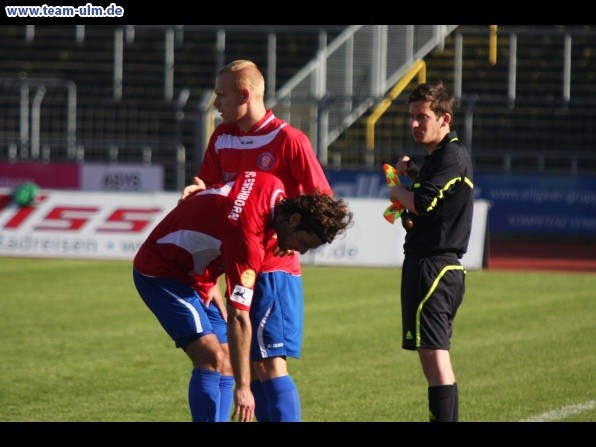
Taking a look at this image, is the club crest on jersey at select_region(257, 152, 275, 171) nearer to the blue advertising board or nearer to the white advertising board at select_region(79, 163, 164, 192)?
the blue advertising board

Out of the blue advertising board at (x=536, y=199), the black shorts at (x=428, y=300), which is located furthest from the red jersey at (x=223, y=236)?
the blue advertising board at (x=536, y=199)

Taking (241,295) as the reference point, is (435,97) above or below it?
above

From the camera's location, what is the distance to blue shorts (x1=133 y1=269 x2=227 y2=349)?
6105 millimetres

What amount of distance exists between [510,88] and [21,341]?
16506 mm

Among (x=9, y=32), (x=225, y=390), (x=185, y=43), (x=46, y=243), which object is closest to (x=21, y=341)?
(x=225, y=390)

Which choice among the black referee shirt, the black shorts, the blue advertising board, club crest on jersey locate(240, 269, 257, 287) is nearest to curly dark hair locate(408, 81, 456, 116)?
the black referee shirt

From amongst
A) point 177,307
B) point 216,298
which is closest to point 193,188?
point 216,298

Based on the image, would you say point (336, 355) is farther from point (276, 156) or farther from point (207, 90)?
point (207, 90)

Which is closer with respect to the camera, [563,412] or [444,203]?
[444,203]

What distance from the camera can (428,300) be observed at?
258 inches

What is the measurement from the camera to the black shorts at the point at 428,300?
655 cm

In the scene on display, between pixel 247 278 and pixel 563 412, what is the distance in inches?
125

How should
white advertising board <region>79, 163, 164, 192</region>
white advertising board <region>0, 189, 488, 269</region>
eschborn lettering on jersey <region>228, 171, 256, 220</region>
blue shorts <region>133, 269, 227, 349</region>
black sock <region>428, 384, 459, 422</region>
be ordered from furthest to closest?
white advertising board <region>79, 163, 164, 192</region>, white advertising board <region>0, 189, 488, 269</region>, black sock <region>428, 384, 459, 422</region>, blue shorts <region>133, 269, 227, 349</region>, eschborn lettering on jersey <region>228, 171, 256, 220</region>

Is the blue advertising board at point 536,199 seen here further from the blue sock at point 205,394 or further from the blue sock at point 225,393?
the blue sock at point 205,394
